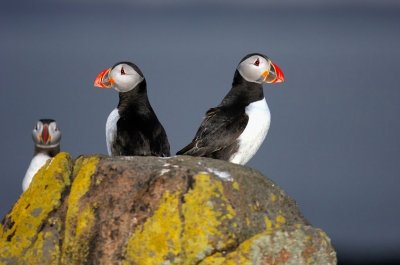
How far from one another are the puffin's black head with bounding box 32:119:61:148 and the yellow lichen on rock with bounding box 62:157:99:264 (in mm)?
6064

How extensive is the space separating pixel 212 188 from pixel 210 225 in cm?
34

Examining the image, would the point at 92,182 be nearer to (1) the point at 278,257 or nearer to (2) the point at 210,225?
(2) the point at 210,225

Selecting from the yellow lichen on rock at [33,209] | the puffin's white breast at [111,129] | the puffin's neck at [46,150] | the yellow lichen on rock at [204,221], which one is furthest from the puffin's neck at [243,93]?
the yellow lichen on rock at [204,221]

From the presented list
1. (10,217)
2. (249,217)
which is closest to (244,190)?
(249,217)

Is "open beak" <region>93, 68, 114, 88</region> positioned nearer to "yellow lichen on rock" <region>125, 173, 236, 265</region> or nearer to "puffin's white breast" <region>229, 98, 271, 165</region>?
"puffin's white breast" <region>229, 98, 271, 165</region>

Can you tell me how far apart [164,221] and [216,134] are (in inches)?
204

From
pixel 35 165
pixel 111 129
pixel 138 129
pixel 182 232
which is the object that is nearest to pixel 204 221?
pixel 182 232

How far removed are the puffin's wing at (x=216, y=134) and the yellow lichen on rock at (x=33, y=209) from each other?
4.22 m

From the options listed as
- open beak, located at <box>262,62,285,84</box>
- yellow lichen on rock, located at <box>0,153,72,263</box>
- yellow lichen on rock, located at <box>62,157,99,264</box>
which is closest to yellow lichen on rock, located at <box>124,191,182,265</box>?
yellow lichen on rock, located at <box>62,157,99,264</box>

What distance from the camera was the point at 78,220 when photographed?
25.4ft

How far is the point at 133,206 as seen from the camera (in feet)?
24.9

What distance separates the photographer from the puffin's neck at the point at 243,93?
13.2 metres

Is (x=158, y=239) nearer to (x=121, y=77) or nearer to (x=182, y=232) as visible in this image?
(x=182, y=232)

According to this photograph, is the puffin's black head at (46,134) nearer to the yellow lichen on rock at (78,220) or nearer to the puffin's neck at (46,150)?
the puffin's neck at (46,150)
